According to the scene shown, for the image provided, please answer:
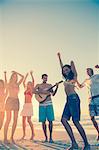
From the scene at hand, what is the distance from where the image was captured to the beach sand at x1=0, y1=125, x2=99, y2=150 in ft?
13.6

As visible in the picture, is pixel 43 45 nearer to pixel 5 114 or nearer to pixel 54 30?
pixel 54 30

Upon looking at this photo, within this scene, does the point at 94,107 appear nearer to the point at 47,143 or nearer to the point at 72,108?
the point at 72,108

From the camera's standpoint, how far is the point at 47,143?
447cm

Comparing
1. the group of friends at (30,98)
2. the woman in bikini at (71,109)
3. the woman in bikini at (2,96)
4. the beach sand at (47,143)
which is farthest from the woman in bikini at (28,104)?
the woman in bikini at (71,109)

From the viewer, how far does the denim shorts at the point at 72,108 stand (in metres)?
3.93

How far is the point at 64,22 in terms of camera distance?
4715mm

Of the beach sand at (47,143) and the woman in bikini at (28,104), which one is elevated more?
the woman in bikini at (28,104)

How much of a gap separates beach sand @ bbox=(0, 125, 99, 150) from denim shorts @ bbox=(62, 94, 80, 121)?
1.32 ft

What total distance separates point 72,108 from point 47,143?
0.81m

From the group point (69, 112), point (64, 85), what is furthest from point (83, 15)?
point (69, 112)

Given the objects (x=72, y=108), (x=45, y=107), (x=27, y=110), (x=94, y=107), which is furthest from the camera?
(x=27, y=110)

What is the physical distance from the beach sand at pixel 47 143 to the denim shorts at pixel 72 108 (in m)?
0.40

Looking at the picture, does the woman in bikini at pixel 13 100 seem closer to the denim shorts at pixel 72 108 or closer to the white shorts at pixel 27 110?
the white shorts at pixel 27 110

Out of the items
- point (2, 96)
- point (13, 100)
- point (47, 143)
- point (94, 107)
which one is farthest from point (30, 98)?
point (94, 107)
